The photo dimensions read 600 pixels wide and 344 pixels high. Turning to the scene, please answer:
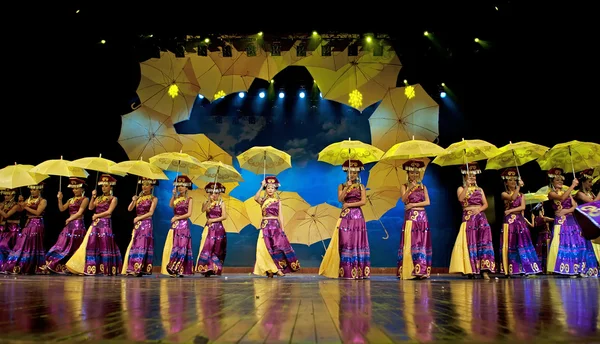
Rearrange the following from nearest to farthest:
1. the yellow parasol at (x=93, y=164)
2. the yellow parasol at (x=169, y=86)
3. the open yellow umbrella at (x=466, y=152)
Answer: the open yellow umbrella at (x=466, y=152) → the yellow parasol at (x=93, y=164) → the yellow parasol at (x=169, y=86)

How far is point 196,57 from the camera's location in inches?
451

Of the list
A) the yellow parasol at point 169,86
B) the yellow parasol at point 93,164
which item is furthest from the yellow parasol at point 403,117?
the yellow parasol at point 93,164

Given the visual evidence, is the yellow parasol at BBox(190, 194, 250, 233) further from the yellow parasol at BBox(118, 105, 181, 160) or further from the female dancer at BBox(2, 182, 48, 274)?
the female dancer at BBox(2, 182, 48, 274)

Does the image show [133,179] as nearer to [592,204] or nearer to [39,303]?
[39,303]

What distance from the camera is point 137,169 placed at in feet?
29.0

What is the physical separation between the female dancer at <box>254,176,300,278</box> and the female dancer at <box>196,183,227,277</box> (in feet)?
2.28

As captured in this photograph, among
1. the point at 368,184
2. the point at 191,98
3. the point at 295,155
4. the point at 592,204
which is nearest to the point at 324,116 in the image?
the point at 295,155

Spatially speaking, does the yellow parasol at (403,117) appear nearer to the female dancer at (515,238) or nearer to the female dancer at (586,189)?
the female dancer at (515,238)

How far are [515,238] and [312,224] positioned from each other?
14.1ft

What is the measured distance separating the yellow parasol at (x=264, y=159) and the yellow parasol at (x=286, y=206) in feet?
4.88

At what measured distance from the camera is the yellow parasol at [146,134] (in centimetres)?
1128

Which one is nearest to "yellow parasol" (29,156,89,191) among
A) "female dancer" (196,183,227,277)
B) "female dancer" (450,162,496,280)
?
"female dancer" (196,183,227,277)

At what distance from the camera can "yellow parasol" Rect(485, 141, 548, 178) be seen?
306 inches

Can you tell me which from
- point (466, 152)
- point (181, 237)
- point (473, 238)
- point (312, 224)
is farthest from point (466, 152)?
point (181, 237)
